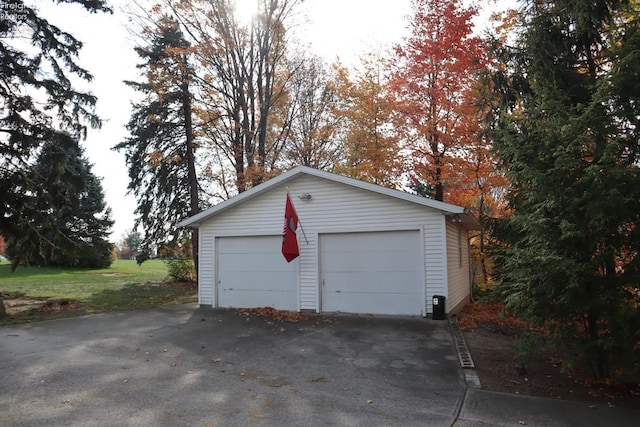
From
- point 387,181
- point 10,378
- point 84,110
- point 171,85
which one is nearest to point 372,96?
point 387,181

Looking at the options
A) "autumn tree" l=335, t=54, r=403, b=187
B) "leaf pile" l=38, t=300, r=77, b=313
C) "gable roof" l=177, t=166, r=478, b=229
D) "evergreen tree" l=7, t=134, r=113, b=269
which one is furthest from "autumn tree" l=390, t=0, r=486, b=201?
"leaf pile" l=38, t=300, r=77, b=313

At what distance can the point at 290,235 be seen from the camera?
10.7 meters

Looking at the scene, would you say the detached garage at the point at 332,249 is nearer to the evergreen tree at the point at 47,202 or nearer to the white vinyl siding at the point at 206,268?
the white vinyl siding at the point at 206,268

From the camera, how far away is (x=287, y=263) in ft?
37.5

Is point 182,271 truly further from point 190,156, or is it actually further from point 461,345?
point 461,345

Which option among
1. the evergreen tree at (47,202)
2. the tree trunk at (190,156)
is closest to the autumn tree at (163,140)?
the tree trunk at (190,156)

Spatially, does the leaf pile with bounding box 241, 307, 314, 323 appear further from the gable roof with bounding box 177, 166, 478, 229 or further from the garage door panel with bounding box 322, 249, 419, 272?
the gable roof with bounding box 177, 166, 478, 229

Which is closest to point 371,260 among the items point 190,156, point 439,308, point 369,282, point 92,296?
point 369,282

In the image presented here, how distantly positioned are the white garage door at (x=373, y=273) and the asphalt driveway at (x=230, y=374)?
2.61ft

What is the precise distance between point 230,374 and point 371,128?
555 inches

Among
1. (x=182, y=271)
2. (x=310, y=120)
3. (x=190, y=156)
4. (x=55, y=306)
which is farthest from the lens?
(x=310, y=120)

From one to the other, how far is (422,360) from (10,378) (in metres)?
5.90

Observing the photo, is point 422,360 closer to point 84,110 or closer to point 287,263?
point 287,263

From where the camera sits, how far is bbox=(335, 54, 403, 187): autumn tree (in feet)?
57.5
